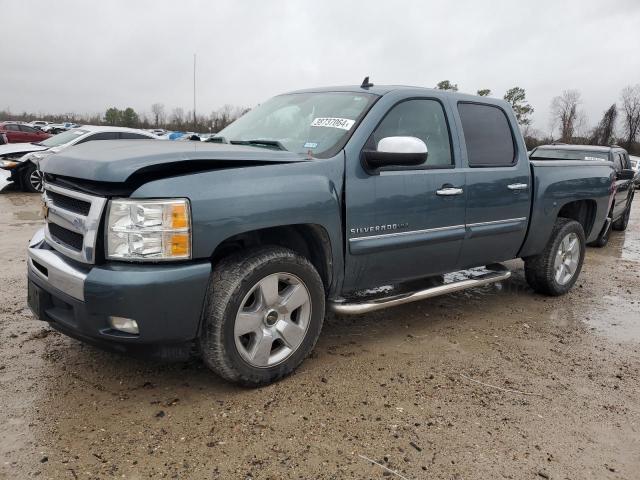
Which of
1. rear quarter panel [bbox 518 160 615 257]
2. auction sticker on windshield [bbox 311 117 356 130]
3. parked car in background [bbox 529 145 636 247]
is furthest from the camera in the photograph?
parked car in background [bbox 529 145 636 247]

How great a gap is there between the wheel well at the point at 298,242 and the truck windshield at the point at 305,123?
1.63 ft

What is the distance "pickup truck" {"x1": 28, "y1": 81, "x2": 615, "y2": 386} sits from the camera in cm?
250

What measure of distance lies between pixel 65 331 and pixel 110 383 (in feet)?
1.45

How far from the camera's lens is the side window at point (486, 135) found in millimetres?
4074

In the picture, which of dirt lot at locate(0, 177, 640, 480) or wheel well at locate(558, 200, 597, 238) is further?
wheel well at locate(558, 200, 597, 238)

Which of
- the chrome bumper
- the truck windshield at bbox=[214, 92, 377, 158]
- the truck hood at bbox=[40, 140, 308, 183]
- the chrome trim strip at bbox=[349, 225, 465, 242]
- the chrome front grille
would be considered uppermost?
the truck windshield at bbox=[214, 92, 377, 158]

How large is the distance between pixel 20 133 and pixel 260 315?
23.2 m

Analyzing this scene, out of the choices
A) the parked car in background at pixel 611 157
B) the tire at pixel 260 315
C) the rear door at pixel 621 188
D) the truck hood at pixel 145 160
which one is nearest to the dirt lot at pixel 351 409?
the tire at pixel 260 315

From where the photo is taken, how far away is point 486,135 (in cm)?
424

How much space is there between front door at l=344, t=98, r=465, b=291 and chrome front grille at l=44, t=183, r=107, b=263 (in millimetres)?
1441

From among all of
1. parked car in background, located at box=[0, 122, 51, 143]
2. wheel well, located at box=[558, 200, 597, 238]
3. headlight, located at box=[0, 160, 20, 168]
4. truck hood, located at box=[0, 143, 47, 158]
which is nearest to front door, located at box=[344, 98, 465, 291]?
wheel well, located at box=[558, 200, 597, 238]

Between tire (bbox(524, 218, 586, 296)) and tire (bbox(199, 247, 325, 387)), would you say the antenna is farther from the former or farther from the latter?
tire (bbox(524, 218, 586, 296))

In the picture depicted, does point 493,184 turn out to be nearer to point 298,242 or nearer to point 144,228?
point 298,242

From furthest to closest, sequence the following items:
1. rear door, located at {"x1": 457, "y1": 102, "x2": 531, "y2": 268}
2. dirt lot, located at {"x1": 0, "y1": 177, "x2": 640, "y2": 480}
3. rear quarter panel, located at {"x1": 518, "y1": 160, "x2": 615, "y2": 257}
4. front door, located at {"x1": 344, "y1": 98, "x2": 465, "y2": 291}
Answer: rear quarter panel, located at {"x1": 518, "y1": 160, "x2": 615, "y2": 257} → rear door, located at {"x1": 457, "y1": 102, "x2": 531, "y2": 268} → front door, located at {"x1": 344, "y1": 98, "x2": 465, "y2": 291} → dirt lot, located at {"x1": 0, "y1": 177, "x2": 640, "y2": 480}
